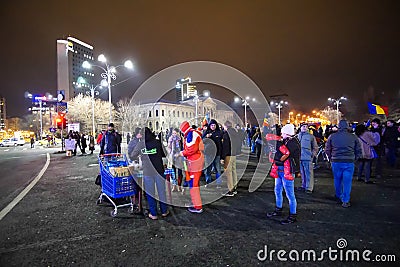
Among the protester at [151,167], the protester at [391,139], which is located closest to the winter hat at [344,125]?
the protester at [151,167]

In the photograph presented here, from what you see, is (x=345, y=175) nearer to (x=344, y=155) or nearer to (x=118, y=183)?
(x=344, y=155)

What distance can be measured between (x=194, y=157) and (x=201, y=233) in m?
1.69

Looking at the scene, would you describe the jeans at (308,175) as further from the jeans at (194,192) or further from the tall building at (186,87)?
the tall building at (186,87)

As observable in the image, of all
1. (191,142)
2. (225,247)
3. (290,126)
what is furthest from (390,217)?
(191,142)

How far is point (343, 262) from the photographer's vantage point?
11.5 ft

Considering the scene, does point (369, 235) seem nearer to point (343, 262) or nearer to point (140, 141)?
point (343, 262)

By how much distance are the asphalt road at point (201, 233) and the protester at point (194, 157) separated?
14.2 inches

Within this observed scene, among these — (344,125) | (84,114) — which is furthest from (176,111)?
(344,125)

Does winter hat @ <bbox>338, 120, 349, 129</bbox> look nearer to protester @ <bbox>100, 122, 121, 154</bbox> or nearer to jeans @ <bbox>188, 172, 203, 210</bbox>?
jeans @ <bbox>188, 172, 203, 210</bbox>

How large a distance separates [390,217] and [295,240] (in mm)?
2398

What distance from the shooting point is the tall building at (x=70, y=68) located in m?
100

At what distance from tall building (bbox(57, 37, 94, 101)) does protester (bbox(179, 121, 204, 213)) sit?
9782 cm

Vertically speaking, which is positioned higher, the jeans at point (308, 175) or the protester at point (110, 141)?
the protester at point (110, 141)

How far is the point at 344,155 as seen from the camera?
18.8 ft
